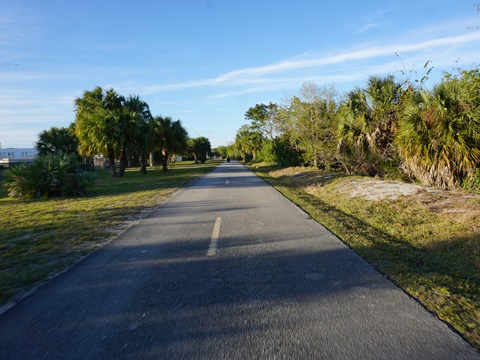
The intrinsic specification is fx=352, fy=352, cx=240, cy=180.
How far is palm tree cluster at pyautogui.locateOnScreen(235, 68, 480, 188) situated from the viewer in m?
10.9

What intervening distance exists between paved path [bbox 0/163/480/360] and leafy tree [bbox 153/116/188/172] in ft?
120

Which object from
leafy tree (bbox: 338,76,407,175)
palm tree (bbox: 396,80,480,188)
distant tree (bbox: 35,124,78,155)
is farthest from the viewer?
distant tree (bbox: 35,124,78,155)

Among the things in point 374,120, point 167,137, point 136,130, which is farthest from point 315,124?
point 167,137

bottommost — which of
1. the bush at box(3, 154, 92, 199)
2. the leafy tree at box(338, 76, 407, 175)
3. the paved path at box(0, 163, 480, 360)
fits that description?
the paved path at box(0, 163, 480, 360)

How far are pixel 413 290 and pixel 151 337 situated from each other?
3156mm

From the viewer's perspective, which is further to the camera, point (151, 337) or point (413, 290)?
point (413, 290)

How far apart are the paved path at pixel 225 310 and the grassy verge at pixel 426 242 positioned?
0.92 feet

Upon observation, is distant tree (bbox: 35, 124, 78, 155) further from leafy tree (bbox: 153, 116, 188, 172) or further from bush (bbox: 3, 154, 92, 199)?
bush (bbox: 3, 154, 92, 199)

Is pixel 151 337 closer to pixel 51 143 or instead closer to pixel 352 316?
pixel 352 316

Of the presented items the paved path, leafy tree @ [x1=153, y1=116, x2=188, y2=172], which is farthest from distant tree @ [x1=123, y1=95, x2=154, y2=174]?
the paved path

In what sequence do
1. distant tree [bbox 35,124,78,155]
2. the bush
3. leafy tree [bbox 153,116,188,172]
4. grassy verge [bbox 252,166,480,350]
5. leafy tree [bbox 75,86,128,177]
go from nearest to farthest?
grassy verge [bbox 252,166,480,350] → the bush → leafy tree [bbox 75,86,128,177] → leafy tree [bbox 153,116,188,172] → distant tree [bbox 35,124,78,155]

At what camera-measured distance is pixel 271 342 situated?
3213mm

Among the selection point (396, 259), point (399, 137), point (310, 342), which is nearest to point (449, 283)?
point (396, 259)

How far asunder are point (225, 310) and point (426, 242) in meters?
4.73
